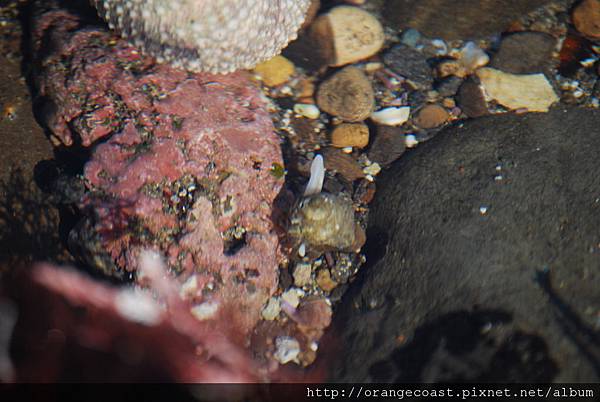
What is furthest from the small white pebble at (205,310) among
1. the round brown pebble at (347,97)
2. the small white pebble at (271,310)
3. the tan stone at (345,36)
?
the tan stone at (345,36)

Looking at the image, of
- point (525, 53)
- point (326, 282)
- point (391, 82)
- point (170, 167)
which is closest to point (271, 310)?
point (326, 282)

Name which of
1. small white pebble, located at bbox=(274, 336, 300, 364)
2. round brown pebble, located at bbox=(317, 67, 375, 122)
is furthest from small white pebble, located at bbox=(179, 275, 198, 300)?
round brown pebble, located at bbox=(317, 67, 375, 122)

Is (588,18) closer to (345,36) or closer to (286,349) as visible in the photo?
(345,36)

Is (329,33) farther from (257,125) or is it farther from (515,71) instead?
(515,71)

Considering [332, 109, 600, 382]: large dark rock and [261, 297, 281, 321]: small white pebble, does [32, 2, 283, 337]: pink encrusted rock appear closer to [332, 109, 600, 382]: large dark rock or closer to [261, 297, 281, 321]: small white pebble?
[261, 297, 281, 321]: small white pebble

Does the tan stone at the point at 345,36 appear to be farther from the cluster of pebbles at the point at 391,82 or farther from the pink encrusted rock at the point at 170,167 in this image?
the pink encrusted rock at the point at 170,167

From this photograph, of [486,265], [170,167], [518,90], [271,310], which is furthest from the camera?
[518,90]
